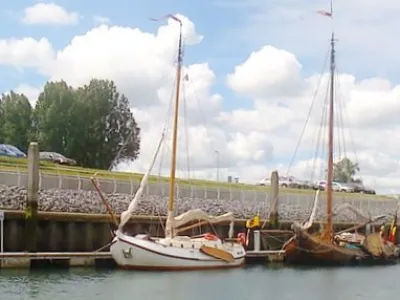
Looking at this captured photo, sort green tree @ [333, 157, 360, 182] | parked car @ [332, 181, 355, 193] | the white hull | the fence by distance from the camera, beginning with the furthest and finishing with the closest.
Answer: green tree @ [333, 157, 360, 182]
parked car @ [332, 181, 355, 193]
the fence
the white hull

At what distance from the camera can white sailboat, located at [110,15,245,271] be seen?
5688cm

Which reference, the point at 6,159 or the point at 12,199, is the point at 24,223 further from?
the point at 6,159

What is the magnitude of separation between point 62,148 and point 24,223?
6318 centimetres

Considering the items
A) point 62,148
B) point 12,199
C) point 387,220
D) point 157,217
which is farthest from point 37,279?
point 62,148

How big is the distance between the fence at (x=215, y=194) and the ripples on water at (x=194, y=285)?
1287 centimetres

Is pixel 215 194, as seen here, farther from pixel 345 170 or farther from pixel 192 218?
pixel 345 170

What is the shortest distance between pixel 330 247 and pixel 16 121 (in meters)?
64.8

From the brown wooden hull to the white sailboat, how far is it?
5.78 metres

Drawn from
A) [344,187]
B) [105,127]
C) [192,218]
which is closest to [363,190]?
[344,187]

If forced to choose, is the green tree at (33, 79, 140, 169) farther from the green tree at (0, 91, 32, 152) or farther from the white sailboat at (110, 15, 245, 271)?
the white sailboat at (110, 15, 245, 271)

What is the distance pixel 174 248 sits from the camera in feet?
192

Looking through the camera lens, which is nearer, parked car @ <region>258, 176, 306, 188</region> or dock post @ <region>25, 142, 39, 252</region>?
dock post @ <region>25, 142, 39, 252</region>

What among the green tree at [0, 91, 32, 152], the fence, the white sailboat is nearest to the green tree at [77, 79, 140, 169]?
the green tree at [0, 91, 32, 152]

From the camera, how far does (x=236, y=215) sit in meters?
77.3
